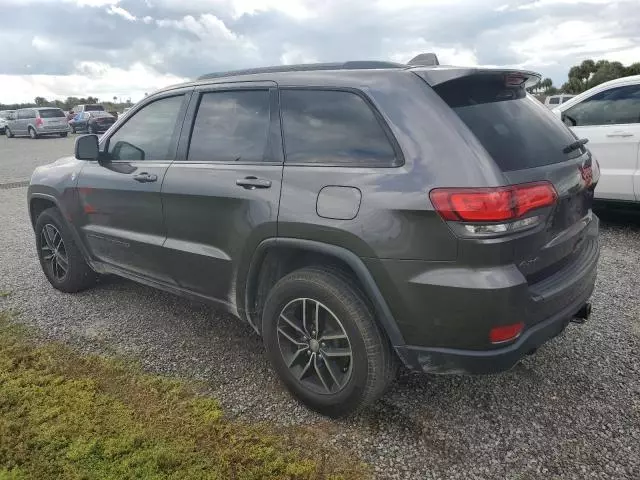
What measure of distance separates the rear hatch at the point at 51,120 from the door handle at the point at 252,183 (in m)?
29.0

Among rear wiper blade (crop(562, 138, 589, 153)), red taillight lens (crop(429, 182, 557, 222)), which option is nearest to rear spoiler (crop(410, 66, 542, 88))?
rear wiper blade (crop(562, 138, 589, 153))

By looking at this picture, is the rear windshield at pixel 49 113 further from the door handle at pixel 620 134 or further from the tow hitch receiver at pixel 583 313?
the tow hitch receiver at pixel 583 313

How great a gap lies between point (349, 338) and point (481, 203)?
90cm

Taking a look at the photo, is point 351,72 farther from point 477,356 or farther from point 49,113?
point 49,113

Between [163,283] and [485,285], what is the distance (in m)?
2.30

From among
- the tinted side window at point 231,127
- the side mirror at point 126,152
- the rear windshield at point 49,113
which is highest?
the tinted side window at point 231,127

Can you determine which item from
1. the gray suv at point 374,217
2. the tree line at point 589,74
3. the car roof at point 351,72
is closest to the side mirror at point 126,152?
the gray suv at point 374,217

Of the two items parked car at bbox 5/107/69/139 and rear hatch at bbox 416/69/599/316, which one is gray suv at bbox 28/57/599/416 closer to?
rear hatch at bbox 416/69/599/316

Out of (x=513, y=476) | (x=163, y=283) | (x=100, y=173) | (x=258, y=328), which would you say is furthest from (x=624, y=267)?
(x=100, y=173)

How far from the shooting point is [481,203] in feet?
7.14

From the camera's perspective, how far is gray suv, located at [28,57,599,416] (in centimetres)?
224

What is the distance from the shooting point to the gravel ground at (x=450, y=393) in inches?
95.9

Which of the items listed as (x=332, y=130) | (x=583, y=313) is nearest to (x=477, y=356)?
(x=583, y=313)

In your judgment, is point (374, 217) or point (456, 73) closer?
point (374, 217)
